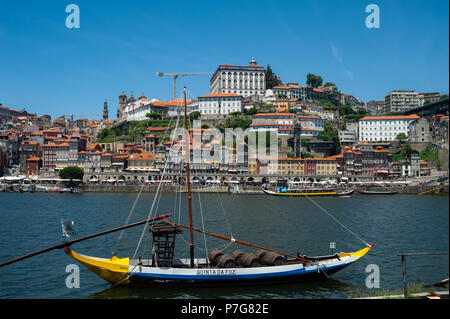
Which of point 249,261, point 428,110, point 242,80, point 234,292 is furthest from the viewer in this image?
point 242,80

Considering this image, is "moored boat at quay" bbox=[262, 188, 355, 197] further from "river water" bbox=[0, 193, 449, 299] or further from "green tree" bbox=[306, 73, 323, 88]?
"green tree" bbox=[306, 73, 323, 88]

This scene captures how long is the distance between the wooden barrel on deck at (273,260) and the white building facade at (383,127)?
298 ft

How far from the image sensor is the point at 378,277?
15195mm

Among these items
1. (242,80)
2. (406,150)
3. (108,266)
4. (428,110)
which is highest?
(242,80)

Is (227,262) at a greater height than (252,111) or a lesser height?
lesser

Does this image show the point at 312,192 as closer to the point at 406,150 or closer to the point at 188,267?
the point at 406,150

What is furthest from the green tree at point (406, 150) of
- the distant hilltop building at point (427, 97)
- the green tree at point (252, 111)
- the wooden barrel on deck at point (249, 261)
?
the wooden barrel on deck at point (249, 261)

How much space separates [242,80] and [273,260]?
341 feet

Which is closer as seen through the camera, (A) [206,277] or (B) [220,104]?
(A) [206,277]

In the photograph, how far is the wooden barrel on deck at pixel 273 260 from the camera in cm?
1461

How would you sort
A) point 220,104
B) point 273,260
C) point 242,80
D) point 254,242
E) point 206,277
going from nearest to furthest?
1. point 206,277
2. point 273,260
3. point 254,242
4. point 220,104
5. point 242,80

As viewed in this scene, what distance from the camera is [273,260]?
47.9 ft
